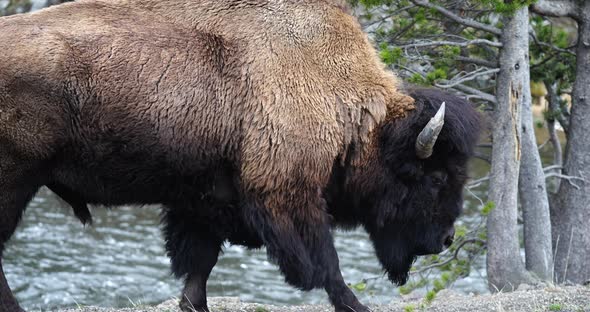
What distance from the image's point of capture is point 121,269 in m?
14.6

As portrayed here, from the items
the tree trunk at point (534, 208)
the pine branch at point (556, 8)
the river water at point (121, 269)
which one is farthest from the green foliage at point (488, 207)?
the river water at point (121, 269)

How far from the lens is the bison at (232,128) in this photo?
5.28 meters

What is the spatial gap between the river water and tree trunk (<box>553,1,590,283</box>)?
353 cm

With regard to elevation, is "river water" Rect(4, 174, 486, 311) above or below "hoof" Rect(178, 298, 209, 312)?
below

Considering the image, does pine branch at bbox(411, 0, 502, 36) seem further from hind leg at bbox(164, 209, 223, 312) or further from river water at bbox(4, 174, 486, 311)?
river water at bbox(4, 174, 486, 311)

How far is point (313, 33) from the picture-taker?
594 centimetres

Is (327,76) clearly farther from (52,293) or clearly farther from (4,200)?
(52,293)

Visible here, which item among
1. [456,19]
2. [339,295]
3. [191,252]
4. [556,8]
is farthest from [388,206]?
[556,8]

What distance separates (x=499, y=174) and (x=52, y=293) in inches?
307

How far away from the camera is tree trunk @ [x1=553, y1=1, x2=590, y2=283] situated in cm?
852

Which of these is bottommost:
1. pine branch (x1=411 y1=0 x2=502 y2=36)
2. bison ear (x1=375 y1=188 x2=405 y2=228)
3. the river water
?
the river water

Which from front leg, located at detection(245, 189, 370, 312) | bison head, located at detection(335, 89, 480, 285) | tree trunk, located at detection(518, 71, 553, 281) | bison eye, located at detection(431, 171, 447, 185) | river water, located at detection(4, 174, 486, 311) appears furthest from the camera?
river water, located at detection(4, 174, 486, 311)

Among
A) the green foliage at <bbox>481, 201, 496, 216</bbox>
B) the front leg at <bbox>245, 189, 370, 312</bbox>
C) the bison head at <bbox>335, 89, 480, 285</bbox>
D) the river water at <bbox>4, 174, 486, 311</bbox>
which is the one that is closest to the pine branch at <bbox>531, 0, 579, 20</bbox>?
the green foliage at <bbox>481, 201, 496, 216</bbox>

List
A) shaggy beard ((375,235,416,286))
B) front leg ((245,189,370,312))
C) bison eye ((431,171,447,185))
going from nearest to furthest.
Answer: front leg ((245,189,370,312)) → bison eye ((431,171,447,185)) → shaggy beard ((375,235,416,286))
